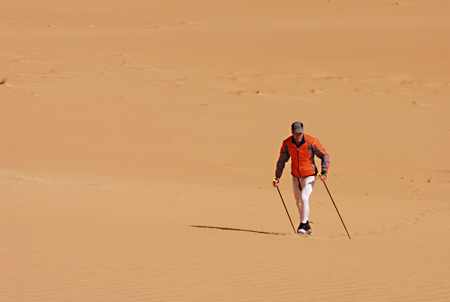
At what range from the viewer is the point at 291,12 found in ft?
127

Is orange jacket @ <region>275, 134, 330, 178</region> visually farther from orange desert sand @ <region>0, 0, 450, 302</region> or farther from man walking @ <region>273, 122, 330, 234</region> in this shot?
orange desert sand @ <region>0, 0, 450, 302</region>

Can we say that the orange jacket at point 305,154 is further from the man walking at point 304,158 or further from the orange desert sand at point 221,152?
the orange desert sand at point 221,152

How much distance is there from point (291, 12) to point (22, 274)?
35.4 m

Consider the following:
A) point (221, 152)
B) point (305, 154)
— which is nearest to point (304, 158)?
point (305, 154)

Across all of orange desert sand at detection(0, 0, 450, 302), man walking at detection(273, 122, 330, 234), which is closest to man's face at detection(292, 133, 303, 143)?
man walking at detection(273, 122, 330, 234)

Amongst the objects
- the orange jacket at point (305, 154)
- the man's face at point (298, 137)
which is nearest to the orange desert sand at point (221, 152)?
the orange jacket at point (305, 154)

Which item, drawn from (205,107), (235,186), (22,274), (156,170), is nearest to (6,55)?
(205,107)

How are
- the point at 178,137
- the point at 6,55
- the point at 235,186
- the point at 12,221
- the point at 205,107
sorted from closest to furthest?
the point at 12,221
the point at 235,186
the point at 178,137
the point at 205,107
the point at 6,55

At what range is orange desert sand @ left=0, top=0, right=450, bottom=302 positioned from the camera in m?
6.07

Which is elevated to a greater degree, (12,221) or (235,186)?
(235,186)

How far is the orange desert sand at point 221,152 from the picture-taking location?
607cm

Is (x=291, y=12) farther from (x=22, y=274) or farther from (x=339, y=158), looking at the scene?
(x=22, y=274)

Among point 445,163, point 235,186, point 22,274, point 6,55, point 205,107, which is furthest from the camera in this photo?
point 6,55

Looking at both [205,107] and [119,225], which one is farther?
[205,107]
